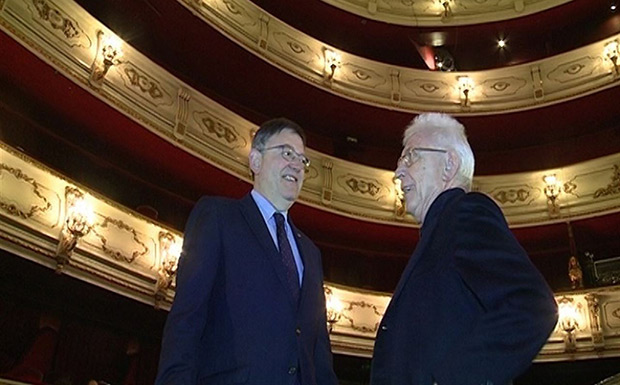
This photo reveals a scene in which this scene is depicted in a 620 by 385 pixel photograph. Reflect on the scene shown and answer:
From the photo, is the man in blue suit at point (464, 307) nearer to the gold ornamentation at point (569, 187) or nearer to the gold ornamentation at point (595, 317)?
the gold ornamentation at point (595, 317)

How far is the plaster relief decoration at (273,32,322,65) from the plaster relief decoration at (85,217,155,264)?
5930mm

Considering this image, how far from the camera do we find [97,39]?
9906mm

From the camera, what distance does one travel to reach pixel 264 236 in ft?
8.29

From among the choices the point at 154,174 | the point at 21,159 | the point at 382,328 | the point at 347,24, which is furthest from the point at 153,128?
the point at 382,328

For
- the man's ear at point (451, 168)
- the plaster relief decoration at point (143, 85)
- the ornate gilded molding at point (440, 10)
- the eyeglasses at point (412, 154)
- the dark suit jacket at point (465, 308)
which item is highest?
the ornate gilded molding at point (440, 10)

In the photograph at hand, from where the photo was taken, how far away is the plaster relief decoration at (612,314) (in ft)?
37.4

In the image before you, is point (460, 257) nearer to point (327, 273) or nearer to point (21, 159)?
point (21, 159)

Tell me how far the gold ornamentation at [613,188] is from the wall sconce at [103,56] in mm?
9817

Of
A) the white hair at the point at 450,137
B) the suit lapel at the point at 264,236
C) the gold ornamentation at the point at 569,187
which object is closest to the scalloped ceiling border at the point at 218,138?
the gold ornamentation at the point at 569,187

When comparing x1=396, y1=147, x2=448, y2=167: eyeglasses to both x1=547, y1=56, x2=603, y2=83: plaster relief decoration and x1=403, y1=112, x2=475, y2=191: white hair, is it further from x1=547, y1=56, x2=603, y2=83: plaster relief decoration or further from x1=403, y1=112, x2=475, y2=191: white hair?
x1=547, y1=56, x2=603, y2=83: plaster relief decoration

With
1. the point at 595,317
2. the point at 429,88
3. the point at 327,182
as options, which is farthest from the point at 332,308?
the point at 429,88

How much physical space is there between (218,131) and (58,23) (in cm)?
346

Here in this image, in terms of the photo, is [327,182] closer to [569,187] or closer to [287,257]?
[569,187]

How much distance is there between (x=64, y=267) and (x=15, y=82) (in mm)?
3396
